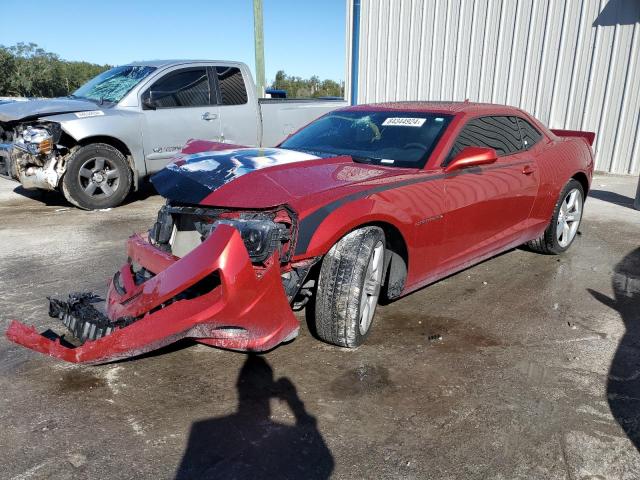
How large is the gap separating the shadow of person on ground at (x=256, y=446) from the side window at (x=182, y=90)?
5558 mm

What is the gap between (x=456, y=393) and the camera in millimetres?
2889

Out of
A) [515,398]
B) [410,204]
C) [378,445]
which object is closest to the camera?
[378,445]

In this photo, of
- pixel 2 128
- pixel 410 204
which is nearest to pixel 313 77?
pixel 2 128

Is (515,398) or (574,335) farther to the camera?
(574,335)

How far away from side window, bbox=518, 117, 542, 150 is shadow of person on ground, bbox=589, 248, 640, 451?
140 cm

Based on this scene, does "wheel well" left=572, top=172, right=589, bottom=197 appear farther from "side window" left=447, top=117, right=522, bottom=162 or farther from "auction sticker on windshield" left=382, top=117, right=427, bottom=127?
"auction sticker on windshield" left=382, top=117, right=427, bottom=127

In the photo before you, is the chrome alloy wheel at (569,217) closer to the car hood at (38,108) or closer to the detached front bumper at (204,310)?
the detached front bumper at (204,310)

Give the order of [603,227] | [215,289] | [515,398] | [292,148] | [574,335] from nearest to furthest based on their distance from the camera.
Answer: [215,289], [515,398], [574,335], [292,148], [603,227]

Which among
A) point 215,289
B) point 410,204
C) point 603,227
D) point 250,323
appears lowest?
point 603,227

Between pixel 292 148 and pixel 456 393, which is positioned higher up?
pixel 292 148

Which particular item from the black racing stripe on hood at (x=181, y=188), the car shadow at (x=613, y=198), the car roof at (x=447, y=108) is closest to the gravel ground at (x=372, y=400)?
the black racing stripe on hood at (x=181, y=188)

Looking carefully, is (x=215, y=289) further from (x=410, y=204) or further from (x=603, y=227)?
(x=603, y=227)

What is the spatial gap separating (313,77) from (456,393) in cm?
4409

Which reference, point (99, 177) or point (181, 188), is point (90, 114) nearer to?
point (99, 177)
